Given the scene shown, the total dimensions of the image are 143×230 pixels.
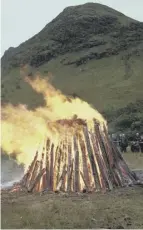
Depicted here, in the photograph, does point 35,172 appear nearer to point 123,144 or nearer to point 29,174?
point 29,174

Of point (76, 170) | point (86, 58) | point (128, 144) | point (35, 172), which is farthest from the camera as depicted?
point (86, 58)

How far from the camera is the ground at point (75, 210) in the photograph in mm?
10875

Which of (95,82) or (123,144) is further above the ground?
(95,82)

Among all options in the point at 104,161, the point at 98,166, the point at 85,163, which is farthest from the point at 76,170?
the point at 104,161

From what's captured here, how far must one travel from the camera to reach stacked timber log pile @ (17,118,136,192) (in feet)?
49.7

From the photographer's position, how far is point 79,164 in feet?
51.4

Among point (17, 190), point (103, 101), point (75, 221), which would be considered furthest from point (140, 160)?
point (103, 101)

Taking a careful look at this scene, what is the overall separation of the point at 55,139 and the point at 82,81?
276 ft

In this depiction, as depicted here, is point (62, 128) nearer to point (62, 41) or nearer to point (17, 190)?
point (17, 190)

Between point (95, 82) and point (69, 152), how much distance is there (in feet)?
269

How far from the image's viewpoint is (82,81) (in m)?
101

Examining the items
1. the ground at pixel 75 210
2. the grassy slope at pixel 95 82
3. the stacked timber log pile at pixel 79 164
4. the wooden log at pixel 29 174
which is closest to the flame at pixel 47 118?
A: the stacked timber log pile at pixel 79 164

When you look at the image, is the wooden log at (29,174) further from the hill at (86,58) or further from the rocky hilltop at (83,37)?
the rocky hilltop at (83,37)

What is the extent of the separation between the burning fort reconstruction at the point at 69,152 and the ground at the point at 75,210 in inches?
33.2
